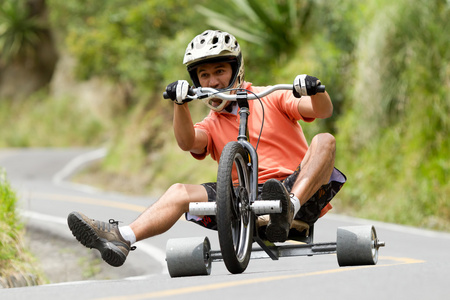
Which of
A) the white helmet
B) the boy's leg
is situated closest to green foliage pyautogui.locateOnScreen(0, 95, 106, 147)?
the white helmet

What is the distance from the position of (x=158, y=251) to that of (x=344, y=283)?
18.1 ft

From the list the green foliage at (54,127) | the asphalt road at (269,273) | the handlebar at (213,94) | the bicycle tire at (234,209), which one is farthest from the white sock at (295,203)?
the green foliage at (54,127)

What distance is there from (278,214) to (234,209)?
29 centimetres

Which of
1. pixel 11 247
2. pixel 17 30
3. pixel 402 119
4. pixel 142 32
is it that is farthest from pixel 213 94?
pixel 17 30

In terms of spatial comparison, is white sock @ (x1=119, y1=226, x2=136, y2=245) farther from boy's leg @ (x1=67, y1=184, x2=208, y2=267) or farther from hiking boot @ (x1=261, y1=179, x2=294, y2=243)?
hiking boot @ (x1=261, y1=179, x2=294, y2=243)

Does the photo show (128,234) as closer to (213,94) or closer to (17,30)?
(213,94)

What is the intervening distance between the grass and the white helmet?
8.16 ft

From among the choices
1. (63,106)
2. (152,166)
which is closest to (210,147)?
(152,166)

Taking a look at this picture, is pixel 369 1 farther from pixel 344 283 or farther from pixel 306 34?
pixel 344 283

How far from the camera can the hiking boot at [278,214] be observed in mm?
5535

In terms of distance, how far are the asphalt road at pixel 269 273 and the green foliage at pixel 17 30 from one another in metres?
23.2

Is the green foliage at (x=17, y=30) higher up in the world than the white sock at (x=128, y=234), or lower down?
higher up

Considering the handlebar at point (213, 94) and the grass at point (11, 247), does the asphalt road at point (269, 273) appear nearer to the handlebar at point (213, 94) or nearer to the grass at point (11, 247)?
the grass at point (11, 247)

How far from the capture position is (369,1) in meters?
14.9
